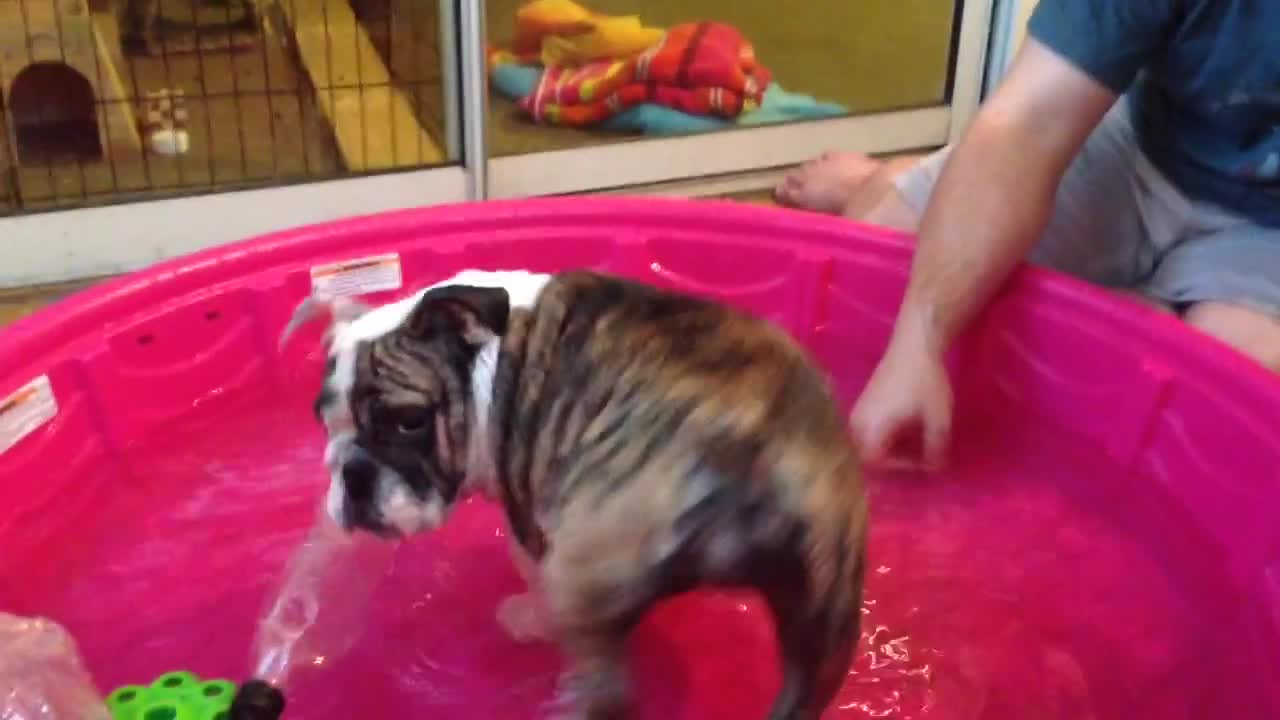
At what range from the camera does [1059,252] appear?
4.95 feet

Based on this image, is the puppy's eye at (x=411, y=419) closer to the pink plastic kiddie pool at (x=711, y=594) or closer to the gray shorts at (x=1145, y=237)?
the pink plastic kiddie pool at (x=711, y=594)

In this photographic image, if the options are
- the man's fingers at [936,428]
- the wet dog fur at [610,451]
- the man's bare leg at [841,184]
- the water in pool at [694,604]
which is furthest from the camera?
the man's bare leg at [841,184]

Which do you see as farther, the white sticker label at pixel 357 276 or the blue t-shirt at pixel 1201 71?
the white sticker label at pixel 357 276

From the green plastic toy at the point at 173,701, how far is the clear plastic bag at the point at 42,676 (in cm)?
2

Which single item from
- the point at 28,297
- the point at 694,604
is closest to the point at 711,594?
the point at 694,604

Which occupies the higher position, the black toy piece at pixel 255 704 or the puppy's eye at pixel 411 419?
the puppy's eye at pixel 411 419

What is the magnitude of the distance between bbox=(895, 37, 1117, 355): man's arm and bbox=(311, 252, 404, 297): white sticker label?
0.54 metres

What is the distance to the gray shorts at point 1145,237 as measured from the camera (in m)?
1.37

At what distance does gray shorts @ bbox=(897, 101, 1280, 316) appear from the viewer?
1366mm

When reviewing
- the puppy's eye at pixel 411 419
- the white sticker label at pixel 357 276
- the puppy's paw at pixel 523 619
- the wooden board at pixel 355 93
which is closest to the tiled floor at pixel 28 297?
the wooden board at pixel 355 93

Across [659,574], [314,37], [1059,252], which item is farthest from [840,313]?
[314,37]

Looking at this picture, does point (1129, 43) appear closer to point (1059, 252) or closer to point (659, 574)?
point (1059, 252)

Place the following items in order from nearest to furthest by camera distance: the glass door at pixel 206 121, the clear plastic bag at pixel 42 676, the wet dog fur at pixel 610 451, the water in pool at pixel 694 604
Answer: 1. the wet dog fur at pixel 610 451
2. the clear plastic bag at pixel 42 676
3. the water in pool at pixel 694 604
4. the glass door at pixel 206 121

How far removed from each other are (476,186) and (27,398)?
3.13 ft
